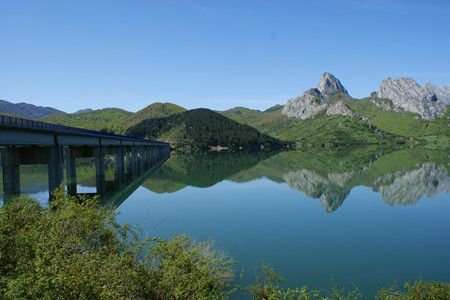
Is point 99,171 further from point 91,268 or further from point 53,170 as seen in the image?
point 91,268

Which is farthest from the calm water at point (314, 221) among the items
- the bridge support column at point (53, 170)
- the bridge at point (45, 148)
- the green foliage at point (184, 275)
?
the bridge support column at point (53, 170)

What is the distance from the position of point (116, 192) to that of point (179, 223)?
25.4 metres

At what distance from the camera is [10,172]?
1984 inches

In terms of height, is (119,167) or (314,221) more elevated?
(119,167)

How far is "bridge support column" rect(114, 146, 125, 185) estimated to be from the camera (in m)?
81.6

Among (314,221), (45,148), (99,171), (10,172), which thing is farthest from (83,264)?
(99,171)

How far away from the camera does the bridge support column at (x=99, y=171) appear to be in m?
64.7

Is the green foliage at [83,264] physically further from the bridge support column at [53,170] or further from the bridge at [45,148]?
the bridge support column at [53,170]

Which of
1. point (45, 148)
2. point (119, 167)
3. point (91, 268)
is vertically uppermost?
point (45, 148)

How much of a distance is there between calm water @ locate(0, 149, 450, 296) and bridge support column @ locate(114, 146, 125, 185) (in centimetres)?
478

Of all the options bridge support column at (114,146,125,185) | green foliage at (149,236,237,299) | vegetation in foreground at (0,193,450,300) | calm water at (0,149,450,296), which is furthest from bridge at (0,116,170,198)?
green foliage at (149,236,237,299)

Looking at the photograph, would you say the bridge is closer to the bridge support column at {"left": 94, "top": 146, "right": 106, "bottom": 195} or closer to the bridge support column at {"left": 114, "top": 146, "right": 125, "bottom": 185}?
the bridge support column at {"left": 94, "top": 146, "right": 106, "bottom": 195}

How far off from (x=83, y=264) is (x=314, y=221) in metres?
33.7

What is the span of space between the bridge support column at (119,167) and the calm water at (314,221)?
4.78m
